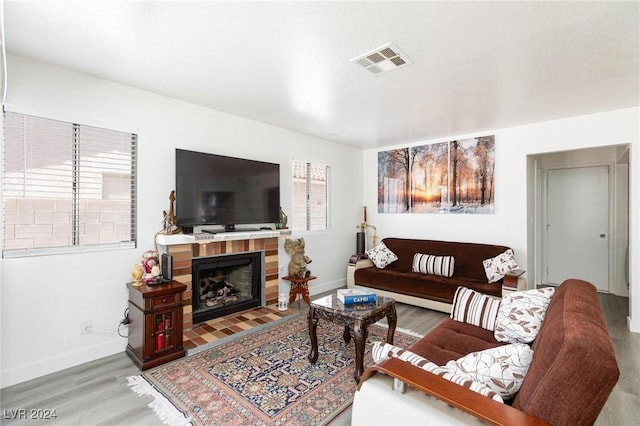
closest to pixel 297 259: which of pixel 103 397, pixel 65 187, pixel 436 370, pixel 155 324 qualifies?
pixel 155 324

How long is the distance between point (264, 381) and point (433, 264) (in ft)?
9.47

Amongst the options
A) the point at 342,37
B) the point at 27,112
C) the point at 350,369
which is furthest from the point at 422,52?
the point at 27,112

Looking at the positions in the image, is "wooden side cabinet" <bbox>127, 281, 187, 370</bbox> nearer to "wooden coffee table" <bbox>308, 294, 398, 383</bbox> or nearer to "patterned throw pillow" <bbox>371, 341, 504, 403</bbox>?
"wooden coffee table" <bbox>308, 294, 398, 383</bbox>

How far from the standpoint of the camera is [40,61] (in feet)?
7.92

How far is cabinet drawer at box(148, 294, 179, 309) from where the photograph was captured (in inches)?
101

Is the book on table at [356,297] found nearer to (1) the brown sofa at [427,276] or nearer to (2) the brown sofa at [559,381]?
(2) the brown sofa at [559,381]

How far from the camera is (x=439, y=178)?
4.80 metres

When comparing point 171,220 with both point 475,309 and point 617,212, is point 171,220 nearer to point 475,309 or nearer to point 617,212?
point 475,309

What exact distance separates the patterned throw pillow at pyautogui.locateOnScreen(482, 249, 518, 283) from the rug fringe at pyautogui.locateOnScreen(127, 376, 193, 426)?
355 centimetres

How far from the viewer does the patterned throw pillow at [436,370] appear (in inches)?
48.0

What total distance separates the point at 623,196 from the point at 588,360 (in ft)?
17.5

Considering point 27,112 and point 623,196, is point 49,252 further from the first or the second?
point 623,196

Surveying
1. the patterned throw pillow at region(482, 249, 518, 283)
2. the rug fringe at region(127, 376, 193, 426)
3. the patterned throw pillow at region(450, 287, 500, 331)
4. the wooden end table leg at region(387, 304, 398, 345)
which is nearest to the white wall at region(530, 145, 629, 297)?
the patterned throw pillow at region(482, 249, 518, 283)

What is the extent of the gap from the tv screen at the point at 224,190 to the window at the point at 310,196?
0.56 meters
